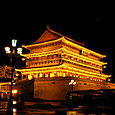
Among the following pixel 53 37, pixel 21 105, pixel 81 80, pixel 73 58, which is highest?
pixel 53 37

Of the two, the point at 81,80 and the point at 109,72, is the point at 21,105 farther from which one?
the point at 109,72

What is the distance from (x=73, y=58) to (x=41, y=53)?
6.48 meters

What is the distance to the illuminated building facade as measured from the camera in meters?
32.7

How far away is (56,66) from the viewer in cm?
3316

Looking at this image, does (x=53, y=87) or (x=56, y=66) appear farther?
(x=56, y=66)

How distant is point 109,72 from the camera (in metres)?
63.2

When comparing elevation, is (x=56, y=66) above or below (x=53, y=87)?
above

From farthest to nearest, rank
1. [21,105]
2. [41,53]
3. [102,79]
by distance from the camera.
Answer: [102,79] < [41,53] < [21,105]

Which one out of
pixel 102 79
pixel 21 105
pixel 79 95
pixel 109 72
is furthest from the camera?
pixel 109 72

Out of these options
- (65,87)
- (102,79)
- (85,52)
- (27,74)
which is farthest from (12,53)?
(102,79)

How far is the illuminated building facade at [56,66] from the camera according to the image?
3272cm

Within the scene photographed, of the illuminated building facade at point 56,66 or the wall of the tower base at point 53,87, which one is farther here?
the illuminated building facade at point 56,66

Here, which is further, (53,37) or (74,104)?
(53,37)

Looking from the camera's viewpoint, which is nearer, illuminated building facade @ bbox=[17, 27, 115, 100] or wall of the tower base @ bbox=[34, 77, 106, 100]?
wall of the tower base @ bbox=[34, 77, 106, 100]
